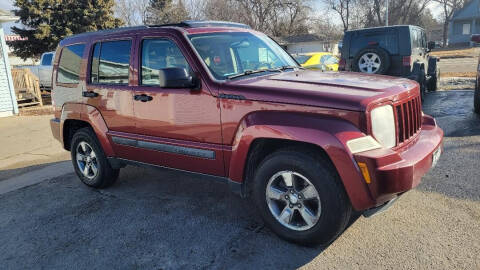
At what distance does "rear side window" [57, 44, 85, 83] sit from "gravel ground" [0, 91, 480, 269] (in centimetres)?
149

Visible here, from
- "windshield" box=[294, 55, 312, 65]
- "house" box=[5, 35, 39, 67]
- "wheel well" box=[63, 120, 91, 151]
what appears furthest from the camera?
"house" box=[5, 35, 39, 67]

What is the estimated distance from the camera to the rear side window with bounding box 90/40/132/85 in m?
4.32

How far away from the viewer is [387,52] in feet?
29.6

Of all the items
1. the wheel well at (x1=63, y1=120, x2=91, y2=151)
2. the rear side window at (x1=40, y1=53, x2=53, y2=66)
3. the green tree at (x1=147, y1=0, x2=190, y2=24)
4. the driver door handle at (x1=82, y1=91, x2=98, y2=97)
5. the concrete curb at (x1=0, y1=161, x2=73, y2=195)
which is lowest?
the concrete curb at (x1=0, y1=161, x2=73, y2=195)

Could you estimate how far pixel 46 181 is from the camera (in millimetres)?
5672

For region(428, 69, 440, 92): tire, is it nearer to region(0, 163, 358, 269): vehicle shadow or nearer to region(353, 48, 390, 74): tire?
region(353, 48, 390, 74): tire

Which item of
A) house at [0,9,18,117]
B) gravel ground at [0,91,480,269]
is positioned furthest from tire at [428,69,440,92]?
house at [0,9,18,117]

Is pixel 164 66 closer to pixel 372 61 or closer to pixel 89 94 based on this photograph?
pixel 89 94

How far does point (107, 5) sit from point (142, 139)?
23.7 m

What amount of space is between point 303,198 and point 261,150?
1.88 feet

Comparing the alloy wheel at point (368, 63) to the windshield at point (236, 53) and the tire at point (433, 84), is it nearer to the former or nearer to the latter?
the tire at point (433, 84)

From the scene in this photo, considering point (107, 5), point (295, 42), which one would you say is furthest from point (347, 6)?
point (107, 5)

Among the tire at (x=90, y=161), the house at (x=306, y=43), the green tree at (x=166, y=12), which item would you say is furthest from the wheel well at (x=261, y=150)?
the house at (x=306, y=43)

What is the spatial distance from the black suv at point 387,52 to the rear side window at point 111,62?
6.31 meters
